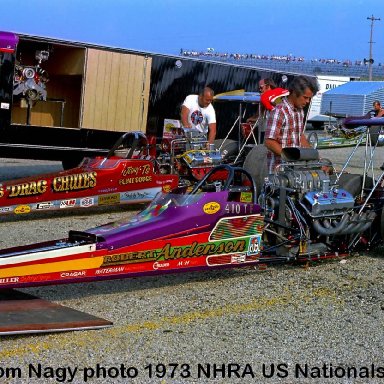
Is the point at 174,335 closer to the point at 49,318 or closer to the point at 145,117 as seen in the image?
the point at 49,318

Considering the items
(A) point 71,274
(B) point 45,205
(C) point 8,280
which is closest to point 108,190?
(B) point 45,205

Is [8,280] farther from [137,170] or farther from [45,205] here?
[137,170]

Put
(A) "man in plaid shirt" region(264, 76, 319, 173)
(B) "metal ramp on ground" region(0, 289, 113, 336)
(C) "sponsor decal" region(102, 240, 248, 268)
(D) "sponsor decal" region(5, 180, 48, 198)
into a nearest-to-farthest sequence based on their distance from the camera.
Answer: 1. (B) "metal ramp on ground" region(0, 289, 113, 336)
2. (C) "sponsor decal" region(102, 240, 248, 268)
3. (A) "man in plaid shirt" region(264, 76, 319, 173)
4. (D) "sponsor decal" region(5, 180, 48, 198)

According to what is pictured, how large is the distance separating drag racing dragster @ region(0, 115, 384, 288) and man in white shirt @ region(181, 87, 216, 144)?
3.92 m

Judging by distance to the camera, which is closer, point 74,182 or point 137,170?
point 74,182

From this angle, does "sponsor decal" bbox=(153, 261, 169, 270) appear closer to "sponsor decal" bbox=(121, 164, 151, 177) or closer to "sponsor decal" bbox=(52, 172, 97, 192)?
"sponsor decal" bbox=(52, 172, 97, 192)

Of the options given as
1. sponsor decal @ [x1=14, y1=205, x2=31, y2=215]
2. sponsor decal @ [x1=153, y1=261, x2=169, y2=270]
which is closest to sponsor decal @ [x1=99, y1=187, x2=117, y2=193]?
sponsor decal @ [x1=14, y1=205, x2=31, y2=215]

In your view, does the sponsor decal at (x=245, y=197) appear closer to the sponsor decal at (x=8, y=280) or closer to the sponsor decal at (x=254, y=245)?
the sponsor decal at (x=254, y=245)

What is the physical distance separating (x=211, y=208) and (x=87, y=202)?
3.87 m

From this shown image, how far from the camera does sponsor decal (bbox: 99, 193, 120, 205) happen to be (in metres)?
9.94

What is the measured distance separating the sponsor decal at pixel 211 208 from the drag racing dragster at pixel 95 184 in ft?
11.9

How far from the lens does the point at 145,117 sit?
13.4 metres

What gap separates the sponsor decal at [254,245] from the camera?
639cm

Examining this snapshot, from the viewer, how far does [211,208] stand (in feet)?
20.5
